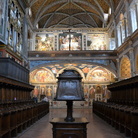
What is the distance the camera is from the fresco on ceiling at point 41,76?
26.0 m

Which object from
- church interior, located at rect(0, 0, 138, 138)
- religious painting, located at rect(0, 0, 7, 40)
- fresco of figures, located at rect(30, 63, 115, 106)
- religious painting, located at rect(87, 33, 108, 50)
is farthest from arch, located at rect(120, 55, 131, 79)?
religious painting, located at rect(0, 0, 7, 40)

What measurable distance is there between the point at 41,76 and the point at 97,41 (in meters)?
9.20

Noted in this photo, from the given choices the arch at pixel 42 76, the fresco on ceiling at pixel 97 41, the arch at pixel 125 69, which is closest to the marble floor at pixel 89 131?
the arch at pixel 125 69

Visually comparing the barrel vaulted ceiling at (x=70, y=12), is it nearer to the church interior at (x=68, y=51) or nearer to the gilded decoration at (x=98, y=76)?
the church interior at (x=68, y=51)

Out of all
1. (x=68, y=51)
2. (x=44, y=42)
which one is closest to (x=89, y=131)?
(x=68, y=51)

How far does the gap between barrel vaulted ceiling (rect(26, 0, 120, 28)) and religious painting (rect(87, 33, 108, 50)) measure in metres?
2.32

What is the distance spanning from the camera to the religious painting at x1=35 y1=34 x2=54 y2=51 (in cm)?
2559

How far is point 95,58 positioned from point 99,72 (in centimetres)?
426

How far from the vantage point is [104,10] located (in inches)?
1036

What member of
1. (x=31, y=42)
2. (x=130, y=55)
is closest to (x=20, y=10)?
Result: (x=31, y=42)

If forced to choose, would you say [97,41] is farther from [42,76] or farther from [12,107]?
[12,107]

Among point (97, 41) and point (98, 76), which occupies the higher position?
point (97, 41)

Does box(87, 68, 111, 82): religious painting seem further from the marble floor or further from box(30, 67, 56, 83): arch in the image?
the marble floor

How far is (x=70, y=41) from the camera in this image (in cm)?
2531
